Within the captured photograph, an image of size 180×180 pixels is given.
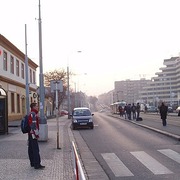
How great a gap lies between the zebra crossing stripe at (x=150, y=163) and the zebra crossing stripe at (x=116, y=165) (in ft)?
2.04

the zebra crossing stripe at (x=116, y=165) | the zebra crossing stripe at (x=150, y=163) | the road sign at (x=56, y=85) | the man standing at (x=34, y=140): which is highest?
the road sign at (x=56, y=85)

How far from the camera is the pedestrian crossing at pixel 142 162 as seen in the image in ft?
A: 30.1

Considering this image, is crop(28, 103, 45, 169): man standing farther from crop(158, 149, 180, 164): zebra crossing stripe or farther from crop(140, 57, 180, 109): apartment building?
crop(140, 57, 180, 109): apartment building

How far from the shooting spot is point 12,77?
42.8 metres

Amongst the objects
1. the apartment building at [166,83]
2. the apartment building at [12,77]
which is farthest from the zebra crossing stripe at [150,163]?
the apartment building at [166,83]

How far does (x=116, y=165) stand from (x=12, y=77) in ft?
112

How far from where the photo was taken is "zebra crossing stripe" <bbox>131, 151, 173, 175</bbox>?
9.16 m

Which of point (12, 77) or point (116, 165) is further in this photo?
point (12, 77)

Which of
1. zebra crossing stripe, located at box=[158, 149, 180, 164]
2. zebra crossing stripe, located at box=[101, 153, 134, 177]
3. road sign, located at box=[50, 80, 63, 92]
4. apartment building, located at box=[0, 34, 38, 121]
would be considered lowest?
zebra crossing stripe, located at box=[101, 153, 134, 177]

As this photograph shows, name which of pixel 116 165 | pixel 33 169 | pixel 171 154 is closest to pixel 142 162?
pixel 116 165

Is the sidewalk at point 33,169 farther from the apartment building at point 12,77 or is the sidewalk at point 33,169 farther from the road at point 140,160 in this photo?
the apartment building at point 12,77

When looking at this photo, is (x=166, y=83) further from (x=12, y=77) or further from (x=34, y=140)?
(x=34, y=140)

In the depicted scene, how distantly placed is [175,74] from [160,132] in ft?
409

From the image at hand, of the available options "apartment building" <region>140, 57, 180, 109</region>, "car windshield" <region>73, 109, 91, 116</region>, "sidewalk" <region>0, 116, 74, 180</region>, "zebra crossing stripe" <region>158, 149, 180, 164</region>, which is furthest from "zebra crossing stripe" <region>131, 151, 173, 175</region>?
"apartment building" <region>140, 57, 180, 109</region>
